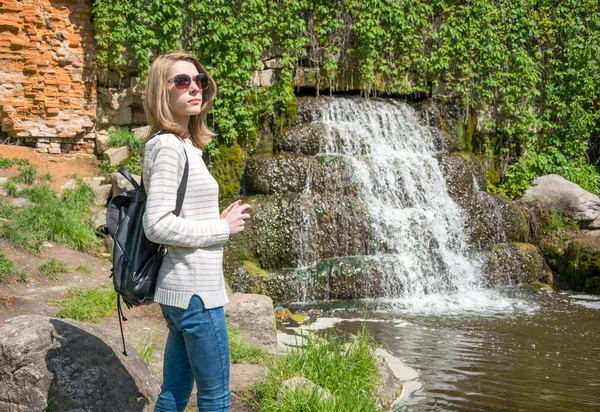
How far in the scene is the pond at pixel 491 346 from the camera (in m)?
5.05

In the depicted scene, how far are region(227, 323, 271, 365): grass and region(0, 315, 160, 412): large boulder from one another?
5.24 ft

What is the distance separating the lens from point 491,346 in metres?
6.37

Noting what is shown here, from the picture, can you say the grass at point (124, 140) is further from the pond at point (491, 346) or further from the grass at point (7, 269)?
the grass at point (7, 269)

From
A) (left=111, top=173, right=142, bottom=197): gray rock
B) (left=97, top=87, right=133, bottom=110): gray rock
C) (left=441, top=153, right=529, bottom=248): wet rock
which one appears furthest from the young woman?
(left=97, top=87, right=133, bottom=110): gray rock

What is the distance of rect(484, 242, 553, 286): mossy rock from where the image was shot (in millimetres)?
9242

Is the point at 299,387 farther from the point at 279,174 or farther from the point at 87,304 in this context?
the point at 279,174

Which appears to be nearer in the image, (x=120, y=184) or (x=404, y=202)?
(x=120, y=184)

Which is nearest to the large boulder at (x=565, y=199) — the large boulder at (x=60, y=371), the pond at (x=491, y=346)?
the pond at (x=491, y=346)

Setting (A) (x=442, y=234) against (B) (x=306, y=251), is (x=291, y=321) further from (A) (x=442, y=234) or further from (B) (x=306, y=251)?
(A) (x=442, y=234)

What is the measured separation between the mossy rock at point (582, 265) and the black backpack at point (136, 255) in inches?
330

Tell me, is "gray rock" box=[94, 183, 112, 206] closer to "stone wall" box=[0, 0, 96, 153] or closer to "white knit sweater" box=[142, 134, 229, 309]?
"stone wall" box=[0, 0, 96, 153]

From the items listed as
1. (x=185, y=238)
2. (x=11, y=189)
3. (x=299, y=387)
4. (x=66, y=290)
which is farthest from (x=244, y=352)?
(x=11, y=189)

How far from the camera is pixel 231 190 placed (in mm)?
9734

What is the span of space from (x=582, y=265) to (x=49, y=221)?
726 cm
